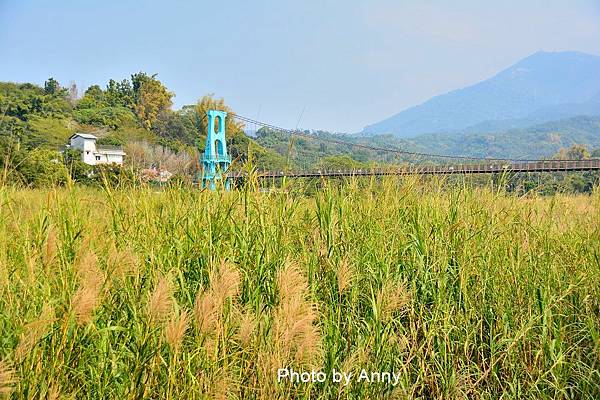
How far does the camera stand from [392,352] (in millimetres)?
2002

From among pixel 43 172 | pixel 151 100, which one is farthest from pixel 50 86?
pixel 43 172

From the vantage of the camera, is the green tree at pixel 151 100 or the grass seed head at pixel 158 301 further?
the green tree at pixel 151 100

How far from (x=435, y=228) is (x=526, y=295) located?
0.56 m

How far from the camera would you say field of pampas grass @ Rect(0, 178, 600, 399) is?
1.57 meters

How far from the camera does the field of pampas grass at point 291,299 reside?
1.57m

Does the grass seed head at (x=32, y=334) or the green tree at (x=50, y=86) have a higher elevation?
the green tree at (x=50, y=86)

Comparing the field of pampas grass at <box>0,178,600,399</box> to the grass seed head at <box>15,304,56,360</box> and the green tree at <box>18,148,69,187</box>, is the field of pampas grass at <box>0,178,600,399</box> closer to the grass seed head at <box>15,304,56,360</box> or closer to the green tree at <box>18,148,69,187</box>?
the grass seed head at <box>15,304,56,360</box>

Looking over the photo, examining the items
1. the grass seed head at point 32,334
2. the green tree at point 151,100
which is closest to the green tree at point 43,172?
the grass seed head at point 32,334

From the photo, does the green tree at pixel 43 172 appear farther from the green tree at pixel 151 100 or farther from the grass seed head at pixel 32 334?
the green tree at pixel 151 100

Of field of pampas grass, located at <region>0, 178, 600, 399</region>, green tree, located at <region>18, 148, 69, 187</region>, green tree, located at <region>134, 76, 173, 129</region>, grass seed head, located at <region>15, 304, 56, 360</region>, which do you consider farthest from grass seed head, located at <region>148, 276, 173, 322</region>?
green tree, located at <region>134, 76, 173, 129</region>

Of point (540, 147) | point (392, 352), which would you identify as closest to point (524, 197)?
point (392, 352)

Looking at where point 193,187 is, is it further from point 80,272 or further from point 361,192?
point 80,272

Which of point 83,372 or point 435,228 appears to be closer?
point 83,372

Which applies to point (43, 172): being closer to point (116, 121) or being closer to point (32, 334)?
point (32, 334)
